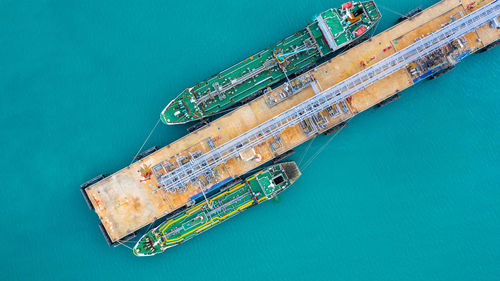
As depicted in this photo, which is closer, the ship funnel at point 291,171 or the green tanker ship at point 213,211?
the green tanker ship at point 213,211

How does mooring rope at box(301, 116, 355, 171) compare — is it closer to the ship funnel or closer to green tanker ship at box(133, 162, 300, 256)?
the ship funnel

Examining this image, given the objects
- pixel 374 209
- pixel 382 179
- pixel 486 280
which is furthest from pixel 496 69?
pixel 486 280

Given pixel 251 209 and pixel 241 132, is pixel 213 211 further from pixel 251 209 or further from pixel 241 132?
pixel 241 132

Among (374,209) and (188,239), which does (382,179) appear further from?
(188,239)

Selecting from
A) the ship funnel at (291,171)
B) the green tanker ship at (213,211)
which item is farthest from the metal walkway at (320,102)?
the ship funnel at (291,171)

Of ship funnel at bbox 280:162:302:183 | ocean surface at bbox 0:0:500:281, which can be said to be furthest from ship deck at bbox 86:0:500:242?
ocean surface at bbox 0:0:500:281

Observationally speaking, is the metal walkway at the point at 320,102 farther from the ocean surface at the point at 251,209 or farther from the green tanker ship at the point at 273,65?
the ocean surface at the point at 251,209
